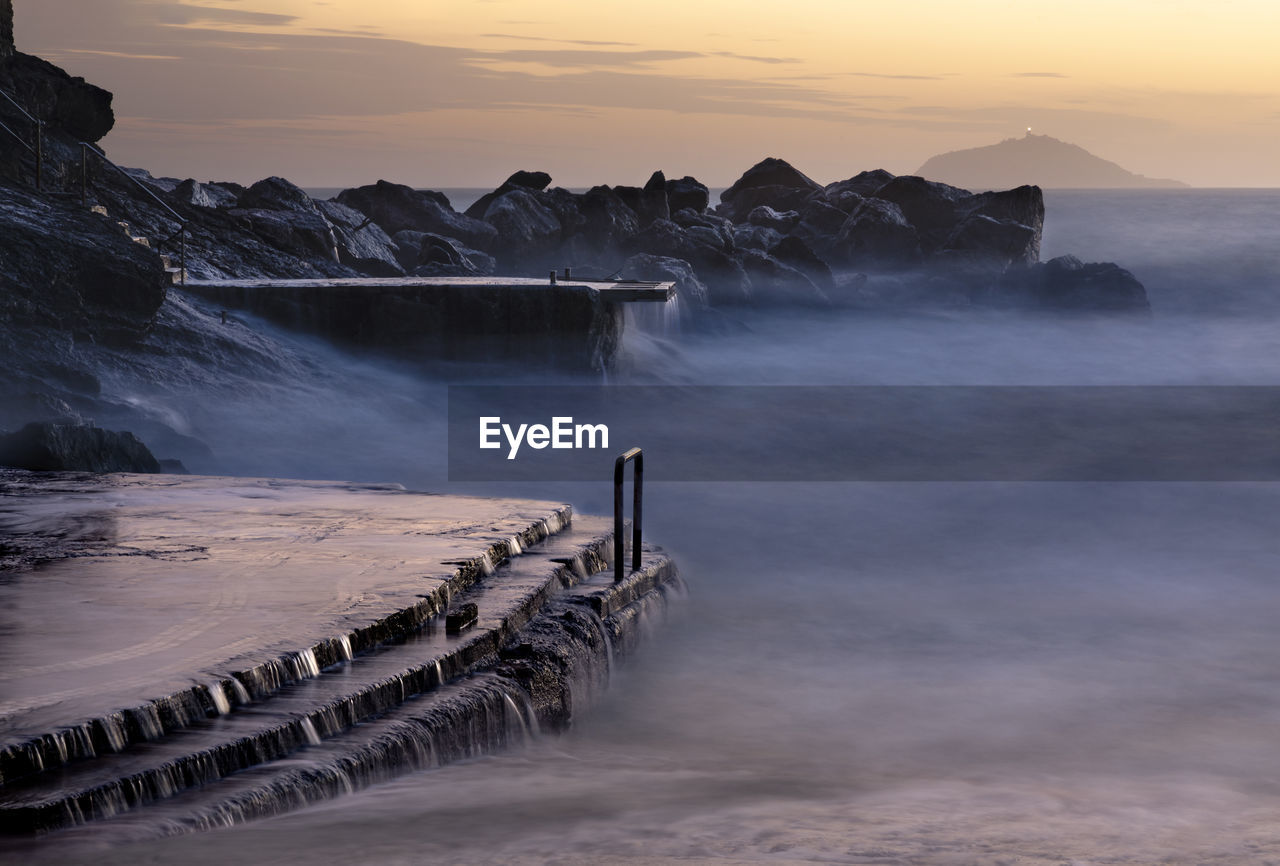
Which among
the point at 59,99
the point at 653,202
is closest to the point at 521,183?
the point at 653,202

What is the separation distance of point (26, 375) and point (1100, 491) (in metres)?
13.3

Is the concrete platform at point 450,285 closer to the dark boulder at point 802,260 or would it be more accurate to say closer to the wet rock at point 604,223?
the dark boulder at point 802,260

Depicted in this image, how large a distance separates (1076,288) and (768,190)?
17.0 m

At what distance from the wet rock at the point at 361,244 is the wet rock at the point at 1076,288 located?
20718 millimetres

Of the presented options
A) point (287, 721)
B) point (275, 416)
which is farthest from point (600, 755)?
point (275, 416)

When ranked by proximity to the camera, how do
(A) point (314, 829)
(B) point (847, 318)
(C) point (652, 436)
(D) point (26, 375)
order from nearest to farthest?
(A) point (314, 829) → (D) point (26, 375) → (C) point (652, 436) → (B) point (847, 318)

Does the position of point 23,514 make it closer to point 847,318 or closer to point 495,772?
point 495,772

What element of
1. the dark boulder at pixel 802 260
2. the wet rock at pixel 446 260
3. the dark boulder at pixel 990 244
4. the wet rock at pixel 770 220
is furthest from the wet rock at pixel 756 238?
the wet rock at pixel 446 260

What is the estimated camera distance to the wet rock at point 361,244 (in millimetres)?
29844

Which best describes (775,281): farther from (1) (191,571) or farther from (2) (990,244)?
(1) (191,571)

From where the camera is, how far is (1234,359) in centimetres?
3747

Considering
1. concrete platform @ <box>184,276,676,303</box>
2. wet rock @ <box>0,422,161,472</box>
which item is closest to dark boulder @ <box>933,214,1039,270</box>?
concrete platform @ <box>184,276,676,303</box>
